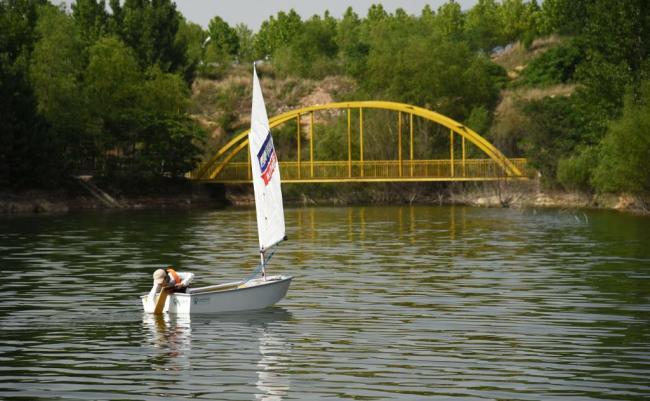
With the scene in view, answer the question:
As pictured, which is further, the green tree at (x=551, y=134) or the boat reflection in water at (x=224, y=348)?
the green tree at (x=551, y=134)

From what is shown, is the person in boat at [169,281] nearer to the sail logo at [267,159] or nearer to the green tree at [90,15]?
the sail logo at [267,159]

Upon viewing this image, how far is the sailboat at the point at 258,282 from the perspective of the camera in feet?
98.7

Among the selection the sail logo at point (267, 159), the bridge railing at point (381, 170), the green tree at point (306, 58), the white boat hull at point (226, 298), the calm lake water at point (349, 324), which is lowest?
the calm lake water at point (349, 324)

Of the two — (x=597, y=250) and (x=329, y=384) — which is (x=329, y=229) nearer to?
(x=597, y=250)

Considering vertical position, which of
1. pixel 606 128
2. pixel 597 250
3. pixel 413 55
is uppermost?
pixel 413 55

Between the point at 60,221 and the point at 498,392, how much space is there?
195 ft

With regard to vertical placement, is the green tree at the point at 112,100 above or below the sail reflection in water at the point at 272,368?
above

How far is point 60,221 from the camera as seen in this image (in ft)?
251

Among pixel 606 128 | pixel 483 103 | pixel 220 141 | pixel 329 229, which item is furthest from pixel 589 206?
pixel 220 141

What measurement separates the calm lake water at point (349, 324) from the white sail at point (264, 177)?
210 cm

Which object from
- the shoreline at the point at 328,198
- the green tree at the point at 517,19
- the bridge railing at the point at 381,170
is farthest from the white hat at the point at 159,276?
the green tree at the point at 517,19

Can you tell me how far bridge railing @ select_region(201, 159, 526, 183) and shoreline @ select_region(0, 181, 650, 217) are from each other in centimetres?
189

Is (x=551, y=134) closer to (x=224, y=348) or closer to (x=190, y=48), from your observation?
(x=224, y=348)

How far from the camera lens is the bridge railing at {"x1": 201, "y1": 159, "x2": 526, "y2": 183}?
321ft
